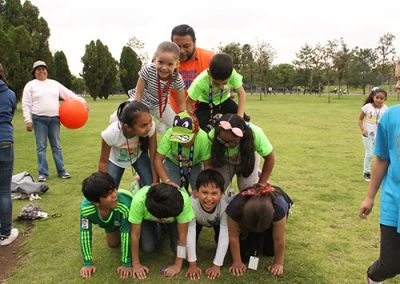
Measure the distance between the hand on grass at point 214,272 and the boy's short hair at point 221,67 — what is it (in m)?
2.01

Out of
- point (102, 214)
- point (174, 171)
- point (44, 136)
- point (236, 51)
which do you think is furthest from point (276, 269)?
point (236, 51)

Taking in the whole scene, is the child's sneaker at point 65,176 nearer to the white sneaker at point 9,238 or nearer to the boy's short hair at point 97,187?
the white sneaker at point 9,238

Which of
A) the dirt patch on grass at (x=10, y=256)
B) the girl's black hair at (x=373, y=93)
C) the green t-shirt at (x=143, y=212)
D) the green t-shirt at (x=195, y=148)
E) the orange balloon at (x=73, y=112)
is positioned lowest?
the dirt patch on grass at (x=10, y=256)

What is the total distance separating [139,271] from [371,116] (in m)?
5.37

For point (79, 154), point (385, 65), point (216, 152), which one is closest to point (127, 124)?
point (216, 152)

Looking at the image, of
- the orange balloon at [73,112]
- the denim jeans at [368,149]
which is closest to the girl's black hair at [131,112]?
the orange balloon at [73,112]

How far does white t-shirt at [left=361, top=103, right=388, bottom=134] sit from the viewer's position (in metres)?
6.79

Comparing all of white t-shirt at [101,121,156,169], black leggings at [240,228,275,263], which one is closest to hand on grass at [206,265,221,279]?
black leggings at [240,228,275,263]

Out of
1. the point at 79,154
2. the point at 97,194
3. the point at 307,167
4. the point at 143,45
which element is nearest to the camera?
the point at 97,194

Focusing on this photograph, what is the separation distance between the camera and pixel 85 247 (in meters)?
3.56

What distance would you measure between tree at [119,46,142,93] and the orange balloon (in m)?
43.5

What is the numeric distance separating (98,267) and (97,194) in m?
0.84

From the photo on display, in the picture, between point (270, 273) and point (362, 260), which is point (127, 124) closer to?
point (270, 273)

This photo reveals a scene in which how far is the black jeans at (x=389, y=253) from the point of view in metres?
2.55
